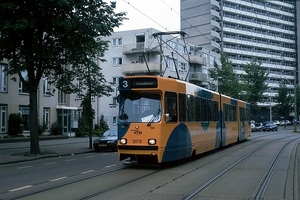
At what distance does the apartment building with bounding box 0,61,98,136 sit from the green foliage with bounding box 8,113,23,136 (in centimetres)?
39

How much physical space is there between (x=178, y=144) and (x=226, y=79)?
1668 inches

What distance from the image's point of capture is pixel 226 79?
54.8 metres

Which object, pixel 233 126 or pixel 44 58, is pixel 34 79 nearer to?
pixel 44 58

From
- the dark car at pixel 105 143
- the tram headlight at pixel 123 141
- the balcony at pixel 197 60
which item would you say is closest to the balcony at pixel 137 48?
the balcony at pixel 197 60

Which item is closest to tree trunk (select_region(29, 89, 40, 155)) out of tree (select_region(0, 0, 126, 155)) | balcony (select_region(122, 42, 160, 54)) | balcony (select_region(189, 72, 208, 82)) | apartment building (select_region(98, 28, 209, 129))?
tree (select_region(0, 0, 126, 155))

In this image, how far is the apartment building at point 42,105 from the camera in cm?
3366

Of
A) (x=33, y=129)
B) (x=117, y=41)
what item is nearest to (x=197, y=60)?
(x=117, y=41)

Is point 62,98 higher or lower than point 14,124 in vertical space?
higher

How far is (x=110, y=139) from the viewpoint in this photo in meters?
24.1

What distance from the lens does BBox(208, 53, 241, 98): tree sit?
5356 cm

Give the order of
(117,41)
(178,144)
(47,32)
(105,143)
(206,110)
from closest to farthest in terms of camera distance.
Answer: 1. (178,144)
2. (206,110)
3. (47,32)
4. (105,143)
5. (117,41)

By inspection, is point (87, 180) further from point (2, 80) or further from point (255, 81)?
point (255, 81)

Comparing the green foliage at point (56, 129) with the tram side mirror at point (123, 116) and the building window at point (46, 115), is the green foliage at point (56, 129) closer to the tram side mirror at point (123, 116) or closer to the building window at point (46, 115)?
the building window at point (46, 115)

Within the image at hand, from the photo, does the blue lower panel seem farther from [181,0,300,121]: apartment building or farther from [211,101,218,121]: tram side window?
[181,0,300,121]: apartment building
